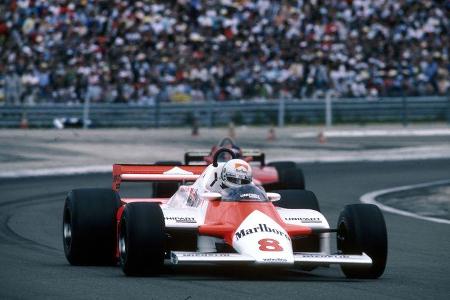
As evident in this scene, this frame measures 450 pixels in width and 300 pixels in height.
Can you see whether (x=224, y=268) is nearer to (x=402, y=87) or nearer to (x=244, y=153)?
(x=244, y=153)

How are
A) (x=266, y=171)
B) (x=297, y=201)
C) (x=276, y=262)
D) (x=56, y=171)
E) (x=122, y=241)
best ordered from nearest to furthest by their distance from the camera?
(x=276, y=262) < (x=122, y=241) < (x=297, y=201) < (x=266, y=171) < (x=56, y=171)

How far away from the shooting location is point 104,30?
35188mm

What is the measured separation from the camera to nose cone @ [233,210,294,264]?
939cm

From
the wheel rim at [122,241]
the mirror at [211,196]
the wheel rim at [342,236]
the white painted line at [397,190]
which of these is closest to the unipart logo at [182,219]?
the mirror at [211,196]

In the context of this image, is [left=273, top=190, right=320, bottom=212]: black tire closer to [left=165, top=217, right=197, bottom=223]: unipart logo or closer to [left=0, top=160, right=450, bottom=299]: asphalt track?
[left=0, top=160, right=450, bottom=299]: asphalt track

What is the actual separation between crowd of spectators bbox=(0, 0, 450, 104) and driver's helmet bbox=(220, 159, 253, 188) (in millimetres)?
23873

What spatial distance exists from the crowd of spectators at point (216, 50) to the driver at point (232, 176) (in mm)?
23764

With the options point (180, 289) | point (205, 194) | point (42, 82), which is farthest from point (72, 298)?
point (42, 82)

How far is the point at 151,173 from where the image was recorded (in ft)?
45.5

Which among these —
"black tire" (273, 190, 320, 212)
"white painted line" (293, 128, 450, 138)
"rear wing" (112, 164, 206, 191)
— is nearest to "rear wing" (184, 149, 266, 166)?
"rear wing" (112, 164, 206, 191)

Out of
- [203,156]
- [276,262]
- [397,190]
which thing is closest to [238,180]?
[276,262]

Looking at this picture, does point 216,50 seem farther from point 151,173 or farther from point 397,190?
point 151,173

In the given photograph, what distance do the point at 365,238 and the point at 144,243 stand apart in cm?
179

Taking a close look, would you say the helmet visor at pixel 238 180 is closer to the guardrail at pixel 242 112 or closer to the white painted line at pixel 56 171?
the white painted line at pixel 56 171
